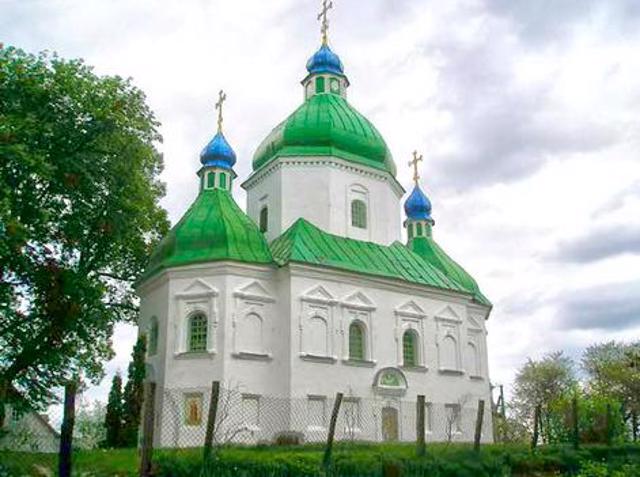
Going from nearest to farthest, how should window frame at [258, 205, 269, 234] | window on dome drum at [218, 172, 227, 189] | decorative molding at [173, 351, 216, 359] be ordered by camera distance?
1. decorative molding at [173, 351, 216, 359]
2. window on dome drum at [218, 172, 227, 189]
3. window frame at [258, 205, 269, 234]

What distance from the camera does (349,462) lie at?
11.4 metres

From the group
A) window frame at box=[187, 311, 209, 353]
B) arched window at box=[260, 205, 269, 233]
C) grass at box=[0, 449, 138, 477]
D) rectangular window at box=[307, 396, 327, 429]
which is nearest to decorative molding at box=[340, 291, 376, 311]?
rectangular window at box=[307, 396, 327, 429]

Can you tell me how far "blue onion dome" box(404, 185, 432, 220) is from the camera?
110 feet

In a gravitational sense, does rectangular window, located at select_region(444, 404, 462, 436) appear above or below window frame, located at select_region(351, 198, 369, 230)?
below

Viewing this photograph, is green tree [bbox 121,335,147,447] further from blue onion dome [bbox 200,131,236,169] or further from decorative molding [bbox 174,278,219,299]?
blue onion dome [bbox 200,131,236,169]

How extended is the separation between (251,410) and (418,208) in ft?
48.0

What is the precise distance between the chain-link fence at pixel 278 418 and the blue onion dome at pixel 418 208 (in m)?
11.2

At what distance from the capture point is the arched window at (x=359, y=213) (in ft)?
92.1

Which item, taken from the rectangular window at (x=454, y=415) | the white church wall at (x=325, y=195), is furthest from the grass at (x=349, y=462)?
the white church wall at (x=325, y=195)

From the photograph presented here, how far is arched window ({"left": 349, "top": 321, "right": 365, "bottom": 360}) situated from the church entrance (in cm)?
198

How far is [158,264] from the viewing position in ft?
80.5

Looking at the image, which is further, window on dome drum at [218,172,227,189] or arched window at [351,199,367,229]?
arched window at [351,199,367,229]

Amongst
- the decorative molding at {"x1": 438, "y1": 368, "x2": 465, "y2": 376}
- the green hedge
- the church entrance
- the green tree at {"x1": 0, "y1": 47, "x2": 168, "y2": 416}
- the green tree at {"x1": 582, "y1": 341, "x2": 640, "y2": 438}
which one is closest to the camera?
the green hedge


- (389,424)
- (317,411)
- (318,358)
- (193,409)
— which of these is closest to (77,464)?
(193,409)
